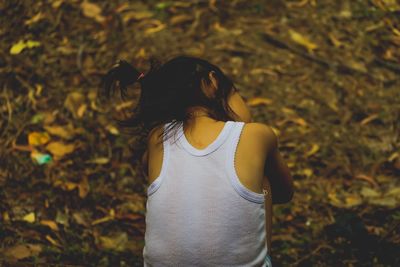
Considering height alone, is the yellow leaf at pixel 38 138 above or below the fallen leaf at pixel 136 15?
below

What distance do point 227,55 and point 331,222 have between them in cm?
153

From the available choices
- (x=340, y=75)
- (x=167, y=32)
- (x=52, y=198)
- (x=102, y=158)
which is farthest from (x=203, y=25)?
(x=52, y=198)

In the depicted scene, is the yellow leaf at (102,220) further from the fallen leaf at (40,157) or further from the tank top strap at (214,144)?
the tank top strap at (214,144)

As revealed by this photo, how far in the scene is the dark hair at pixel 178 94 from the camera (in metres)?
1.84

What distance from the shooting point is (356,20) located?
3840 millimetres

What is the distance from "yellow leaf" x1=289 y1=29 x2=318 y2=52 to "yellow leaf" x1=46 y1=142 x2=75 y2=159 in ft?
5.93

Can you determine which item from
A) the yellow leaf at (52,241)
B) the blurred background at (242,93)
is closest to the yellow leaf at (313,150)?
the blurred background at (242,93)

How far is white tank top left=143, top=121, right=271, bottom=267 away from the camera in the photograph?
63.4 inches

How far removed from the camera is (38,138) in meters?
3.15

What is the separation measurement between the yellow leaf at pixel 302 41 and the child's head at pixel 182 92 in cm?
190

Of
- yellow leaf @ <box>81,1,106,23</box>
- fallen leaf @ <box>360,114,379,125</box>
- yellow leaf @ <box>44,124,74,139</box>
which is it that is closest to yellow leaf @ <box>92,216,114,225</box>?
yellow leaf @ <box>44,124,74,139</box>

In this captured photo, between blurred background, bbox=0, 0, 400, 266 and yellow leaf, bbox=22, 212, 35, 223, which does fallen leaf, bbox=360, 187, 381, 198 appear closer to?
blurred background, bbox=0, 0, 400, 266

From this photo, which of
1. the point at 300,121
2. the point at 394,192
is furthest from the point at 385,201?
the point at 300,121

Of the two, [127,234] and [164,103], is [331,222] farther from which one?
[164,103]
